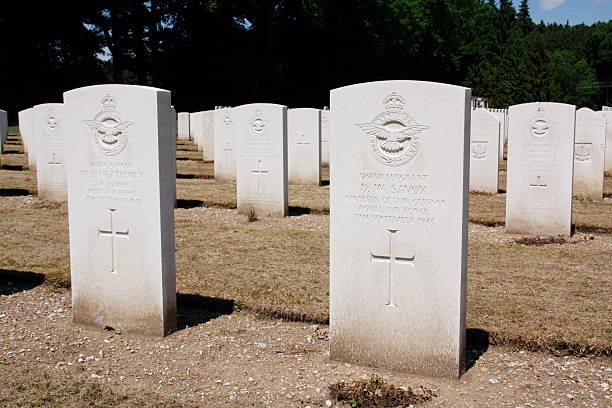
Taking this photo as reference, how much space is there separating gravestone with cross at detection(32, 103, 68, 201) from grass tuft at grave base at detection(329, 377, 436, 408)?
29.7ft

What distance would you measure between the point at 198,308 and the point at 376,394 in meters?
2.43

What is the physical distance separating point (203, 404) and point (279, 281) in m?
2.75

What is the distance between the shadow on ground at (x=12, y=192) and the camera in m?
13.1

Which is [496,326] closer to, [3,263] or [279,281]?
[279,281]

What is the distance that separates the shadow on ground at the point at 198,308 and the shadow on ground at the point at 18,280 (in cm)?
163

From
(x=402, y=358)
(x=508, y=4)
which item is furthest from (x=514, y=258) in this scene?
(x=508, y=4)

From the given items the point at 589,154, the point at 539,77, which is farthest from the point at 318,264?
the point at 539,77

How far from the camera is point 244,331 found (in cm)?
551

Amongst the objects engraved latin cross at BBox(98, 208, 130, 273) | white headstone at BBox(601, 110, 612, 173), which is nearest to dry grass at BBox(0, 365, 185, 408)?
engraved latin cross at BBox(98, 208, 130, 273)

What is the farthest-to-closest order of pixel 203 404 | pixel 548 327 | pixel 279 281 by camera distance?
1. pixel 279 281
2. pixel 548 327
3. pixel 203 404

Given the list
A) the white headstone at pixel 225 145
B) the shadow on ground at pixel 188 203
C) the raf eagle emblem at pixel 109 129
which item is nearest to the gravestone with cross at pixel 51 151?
the shadow on ground at pixel 188 203

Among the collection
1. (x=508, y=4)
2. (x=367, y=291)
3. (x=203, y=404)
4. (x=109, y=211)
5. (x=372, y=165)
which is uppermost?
(x=508, y=4)

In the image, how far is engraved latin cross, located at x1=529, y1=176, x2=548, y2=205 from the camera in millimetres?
9469

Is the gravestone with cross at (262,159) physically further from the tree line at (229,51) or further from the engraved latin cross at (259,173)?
the tree line at (229,51)
